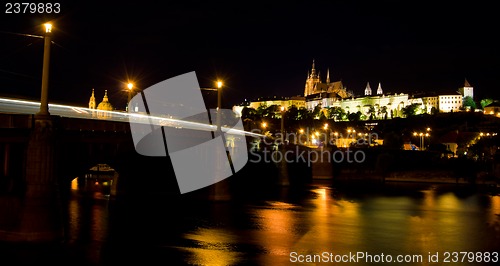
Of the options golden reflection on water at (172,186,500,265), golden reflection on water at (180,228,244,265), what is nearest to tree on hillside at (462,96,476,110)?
golden reflection on water at (172,186,500,265)

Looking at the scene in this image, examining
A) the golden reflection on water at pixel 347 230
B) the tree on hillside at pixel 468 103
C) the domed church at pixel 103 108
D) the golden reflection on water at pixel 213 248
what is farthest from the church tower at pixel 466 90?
the golden reflection on water at pixel 213 248

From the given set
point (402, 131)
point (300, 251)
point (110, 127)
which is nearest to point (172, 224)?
point (110, 127)

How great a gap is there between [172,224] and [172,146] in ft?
30.6

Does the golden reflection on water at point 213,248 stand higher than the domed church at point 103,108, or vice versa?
the domed church at point 103,108

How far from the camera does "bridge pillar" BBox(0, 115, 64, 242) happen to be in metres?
19.4

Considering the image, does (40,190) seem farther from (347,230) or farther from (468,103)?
(468,103)

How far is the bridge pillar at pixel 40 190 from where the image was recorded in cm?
1939

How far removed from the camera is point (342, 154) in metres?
77.3

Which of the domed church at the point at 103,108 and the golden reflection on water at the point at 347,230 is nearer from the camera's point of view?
the golden reflection on water at the point at 347,230

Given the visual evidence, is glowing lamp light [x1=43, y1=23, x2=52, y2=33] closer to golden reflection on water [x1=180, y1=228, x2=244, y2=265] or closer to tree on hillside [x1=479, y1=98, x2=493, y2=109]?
golden reflection on water [x1=180, y1=228, x2=244, y2=265]

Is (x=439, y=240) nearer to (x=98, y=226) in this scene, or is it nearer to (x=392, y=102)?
(x=98, y=226)

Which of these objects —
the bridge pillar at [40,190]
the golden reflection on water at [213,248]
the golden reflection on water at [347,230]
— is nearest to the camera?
the bridge pillar at [40,190]

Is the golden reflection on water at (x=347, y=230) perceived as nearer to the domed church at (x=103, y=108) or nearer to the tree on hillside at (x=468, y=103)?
the domed church at (x=103, y=108)

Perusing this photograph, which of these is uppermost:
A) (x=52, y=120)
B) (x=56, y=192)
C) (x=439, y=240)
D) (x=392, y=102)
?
(x=392, y=102)
